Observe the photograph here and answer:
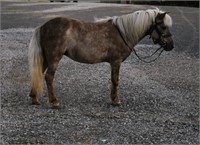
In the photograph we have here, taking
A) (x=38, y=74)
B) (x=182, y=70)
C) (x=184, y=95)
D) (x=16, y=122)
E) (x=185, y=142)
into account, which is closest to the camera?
(x=185, y=142)

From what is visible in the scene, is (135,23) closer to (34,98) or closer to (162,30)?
(162,30)

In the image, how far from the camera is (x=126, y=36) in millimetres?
8000

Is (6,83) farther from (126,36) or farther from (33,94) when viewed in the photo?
(126,36)

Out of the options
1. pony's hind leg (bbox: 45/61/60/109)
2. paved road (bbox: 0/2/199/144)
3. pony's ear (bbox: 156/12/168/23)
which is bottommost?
paved road (bbox: 0/2/199/144)

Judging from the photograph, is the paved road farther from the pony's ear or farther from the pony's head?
the pony's ear

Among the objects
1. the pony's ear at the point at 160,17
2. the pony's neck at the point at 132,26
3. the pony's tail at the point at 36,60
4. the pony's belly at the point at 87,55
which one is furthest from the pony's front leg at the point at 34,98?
the pony's ear at the point at 160,17

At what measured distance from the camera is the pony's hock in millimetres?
7680

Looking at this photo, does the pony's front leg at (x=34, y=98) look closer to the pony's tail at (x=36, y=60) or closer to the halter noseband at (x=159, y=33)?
the pony's tail at (x=36, y=60)

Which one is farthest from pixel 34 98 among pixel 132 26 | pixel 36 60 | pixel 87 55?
pixel 132 26

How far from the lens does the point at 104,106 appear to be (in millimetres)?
8133

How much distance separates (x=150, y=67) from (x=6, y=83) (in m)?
4.46

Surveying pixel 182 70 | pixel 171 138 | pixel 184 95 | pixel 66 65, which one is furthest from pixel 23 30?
pixel 171 138

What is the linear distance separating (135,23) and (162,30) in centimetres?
55

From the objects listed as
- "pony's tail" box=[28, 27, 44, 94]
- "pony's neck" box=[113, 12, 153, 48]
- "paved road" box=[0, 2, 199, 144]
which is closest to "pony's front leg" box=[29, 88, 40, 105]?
"paved road" box=[0, 2, 199, 144]
